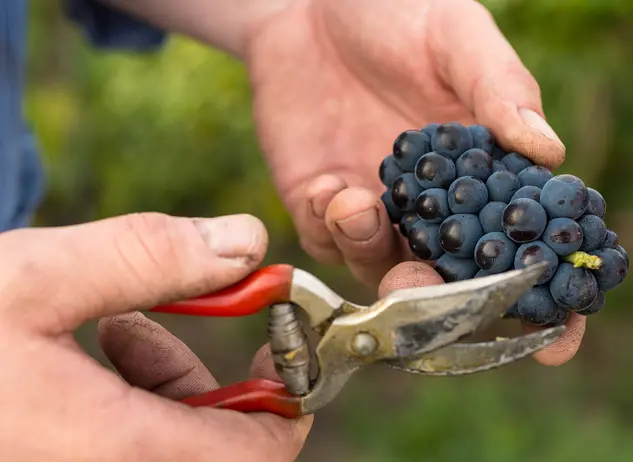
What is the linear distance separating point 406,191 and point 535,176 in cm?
19

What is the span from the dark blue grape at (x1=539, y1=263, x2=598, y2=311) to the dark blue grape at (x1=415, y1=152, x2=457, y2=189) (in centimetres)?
21

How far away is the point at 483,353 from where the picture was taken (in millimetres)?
870

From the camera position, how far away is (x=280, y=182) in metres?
1.46

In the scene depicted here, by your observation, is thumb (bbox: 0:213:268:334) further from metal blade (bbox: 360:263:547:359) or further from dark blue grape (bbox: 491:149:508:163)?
dark blue grape (bbox: 491:149:508:163)

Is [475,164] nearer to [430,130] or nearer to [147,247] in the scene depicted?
[430,130]

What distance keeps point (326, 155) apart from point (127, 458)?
788mm

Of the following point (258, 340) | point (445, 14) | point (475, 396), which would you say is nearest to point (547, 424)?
point (475, 396)

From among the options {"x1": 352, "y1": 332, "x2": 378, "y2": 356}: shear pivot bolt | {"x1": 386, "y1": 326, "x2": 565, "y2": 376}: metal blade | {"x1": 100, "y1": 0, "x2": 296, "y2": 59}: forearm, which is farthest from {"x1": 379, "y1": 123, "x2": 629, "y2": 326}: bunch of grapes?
{"x1": 100, "y1": 0, "x2": 296, "y2": 59}: forearm

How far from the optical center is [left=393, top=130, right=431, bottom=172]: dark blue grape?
1095 millimetres

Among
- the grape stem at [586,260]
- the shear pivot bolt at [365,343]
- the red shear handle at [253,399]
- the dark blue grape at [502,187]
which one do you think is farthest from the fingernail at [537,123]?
the red shear handle at [253,399]

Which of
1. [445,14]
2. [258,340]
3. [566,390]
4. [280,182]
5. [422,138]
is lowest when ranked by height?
[258,340]

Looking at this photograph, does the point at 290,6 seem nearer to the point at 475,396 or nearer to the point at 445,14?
the point at 445,14

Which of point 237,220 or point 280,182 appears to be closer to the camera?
point 237,220

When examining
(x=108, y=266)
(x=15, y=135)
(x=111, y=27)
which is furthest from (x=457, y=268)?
(x=111, y=27)
